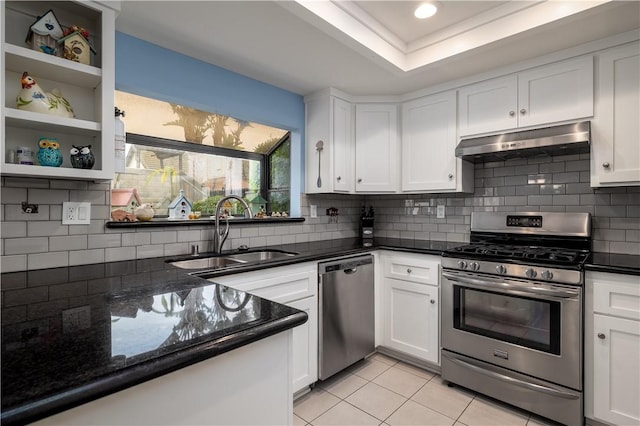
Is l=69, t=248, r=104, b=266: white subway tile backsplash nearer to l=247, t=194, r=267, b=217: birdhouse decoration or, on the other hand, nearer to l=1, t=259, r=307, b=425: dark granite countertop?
l=1, t=259, r=307, b=425: dark granite countertop

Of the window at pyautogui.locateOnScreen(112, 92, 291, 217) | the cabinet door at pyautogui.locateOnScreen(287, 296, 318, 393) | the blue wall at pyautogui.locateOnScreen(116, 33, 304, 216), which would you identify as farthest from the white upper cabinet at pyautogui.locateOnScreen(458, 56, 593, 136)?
the cabinet door at pyautogui.locateOnScreen(287, 296, 318, 393)

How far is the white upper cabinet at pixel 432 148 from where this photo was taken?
258cm

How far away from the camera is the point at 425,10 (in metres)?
1.93

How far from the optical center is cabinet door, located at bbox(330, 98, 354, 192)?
2787 millimetres

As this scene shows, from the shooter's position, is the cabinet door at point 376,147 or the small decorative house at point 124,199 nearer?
the small decorative house at point 124,199

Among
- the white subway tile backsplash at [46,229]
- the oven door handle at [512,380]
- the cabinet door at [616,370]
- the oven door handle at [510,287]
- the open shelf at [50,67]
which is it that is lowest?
the oven door handle at [512,380]

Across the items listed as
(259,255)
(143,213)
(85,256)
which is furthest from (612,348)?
(85,256)

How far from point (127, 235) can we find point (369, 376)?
6.20ft

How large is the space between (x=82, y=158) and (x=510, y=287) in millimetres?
2432

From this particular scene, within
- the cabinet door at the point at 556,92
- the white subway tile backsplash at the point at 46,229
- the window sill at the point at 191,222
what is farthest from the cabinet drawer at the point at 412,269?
the white subway tile backsplash at the point at 46,229

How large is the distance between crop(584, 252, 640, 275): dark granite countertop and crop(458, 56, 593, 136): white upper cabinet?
0.88 m

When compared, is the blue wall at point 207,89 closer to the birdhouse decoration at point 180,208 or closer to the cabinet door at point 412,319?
the birdhouse decoration at point 180,208

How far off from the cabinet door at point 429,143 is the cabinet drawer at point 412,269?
0.64 meters

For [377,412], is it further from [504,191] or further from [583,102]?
[583,102]
